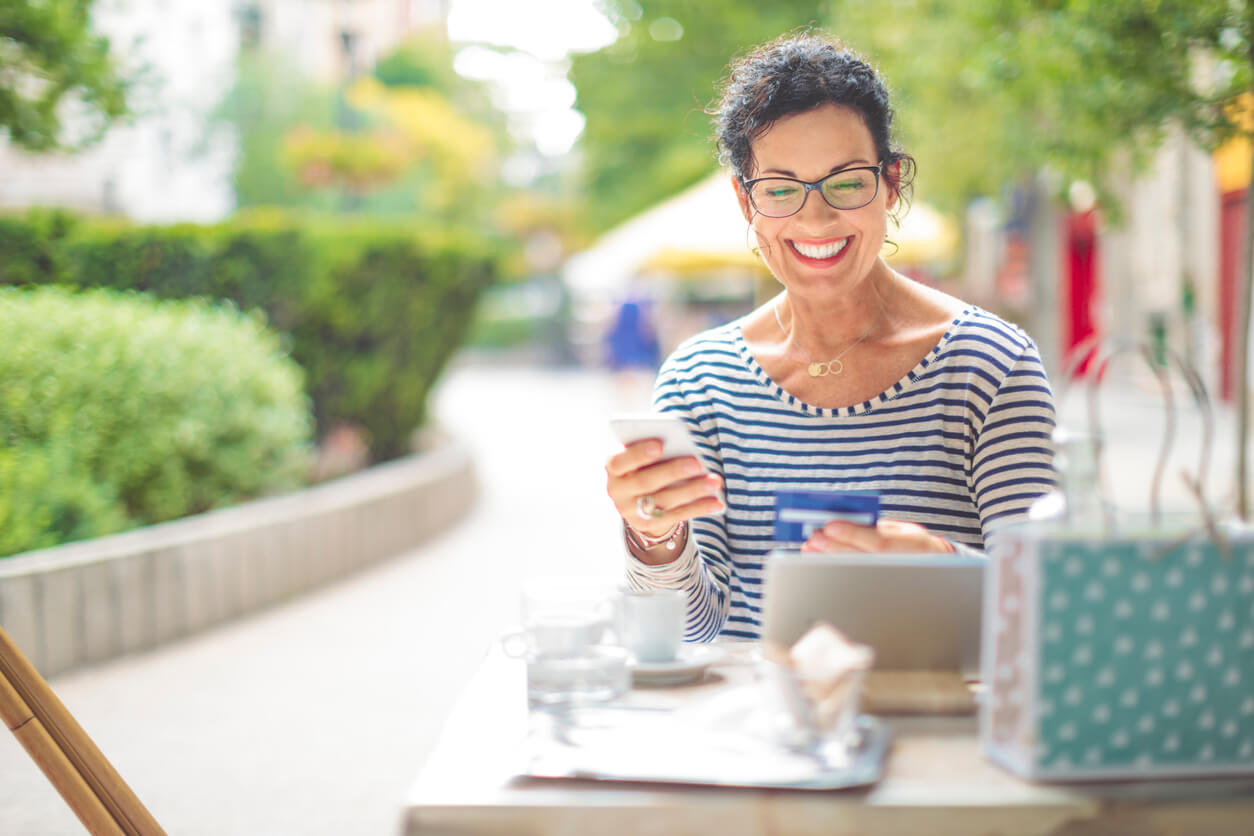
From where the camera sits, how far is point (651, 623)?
1.60 metres

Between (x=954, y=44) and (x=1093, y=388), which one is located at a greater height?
(x=954, y=44)

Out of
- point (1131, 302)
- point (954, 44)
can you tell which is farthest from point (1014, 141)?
point (1131, 302)

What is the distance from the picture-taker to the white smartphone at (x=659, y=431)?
5.30 ft

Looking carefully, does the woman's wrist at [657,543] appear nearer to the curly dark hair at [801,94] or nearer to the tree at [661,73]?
the curly dark hair at [801,94]

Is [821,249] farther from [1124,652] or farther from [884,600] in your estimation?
[1124,652]

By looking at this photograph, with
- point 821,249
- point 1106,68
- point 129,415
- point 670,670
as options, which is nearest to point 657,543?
point 670,670

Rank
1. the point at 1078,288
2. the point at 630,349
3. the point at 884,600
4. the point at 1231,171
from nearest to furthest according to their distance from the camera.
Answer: the point at 884,600 < the point at 1231,171 < the point at 630,349 < the point at 1078,288

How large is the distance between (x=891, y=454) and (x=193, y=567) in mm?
4136

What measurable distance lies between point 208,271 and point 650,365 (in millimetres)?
11555

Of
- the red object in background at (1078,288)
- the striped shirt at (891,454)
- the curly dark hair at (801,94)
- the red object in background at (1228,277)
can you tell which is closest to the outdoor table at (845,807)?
the striped shirt at (891,454)

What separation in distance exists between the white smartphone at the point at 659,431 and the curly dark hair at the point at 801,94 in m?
0.66

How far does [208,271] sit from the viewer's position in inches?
300

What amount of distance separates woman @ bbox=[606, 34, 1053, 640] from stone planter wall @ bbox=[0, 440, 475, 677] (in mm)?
3202

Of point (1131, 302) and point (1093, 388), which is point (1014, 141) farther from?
point (1131, 302)
